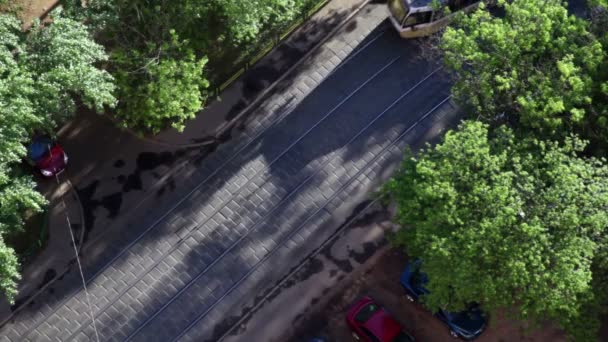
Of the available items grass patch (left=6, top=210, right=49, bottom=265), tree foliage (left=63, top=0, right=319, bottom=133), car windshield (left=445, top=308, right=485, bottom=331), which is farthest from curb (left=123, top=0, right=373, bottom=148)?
car windshield (left=445, top=308, right=485, bottom=331)

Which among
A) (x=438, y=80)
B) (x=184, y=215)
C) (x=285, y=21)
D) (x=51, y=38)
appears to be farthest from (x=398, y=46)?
(x=51, y=38)

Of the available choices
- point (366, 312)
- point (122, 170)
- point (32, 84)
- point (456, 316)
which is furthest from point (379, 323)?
point (32, 84)

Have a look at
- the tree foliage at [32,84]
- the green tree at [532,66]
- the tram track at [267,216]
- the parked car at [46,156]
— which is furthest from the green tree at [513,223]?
the parked car at [46,156]

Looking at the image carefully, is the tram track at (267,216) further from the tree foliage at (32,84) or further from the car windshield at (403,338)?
the car windshield at (403,338)

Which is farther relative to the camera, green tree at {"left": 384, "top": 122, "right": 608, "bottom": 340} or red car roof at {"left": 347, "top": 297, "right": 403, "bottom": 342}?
red car roof at {"left": 347, "top": 297, "right": 403, "bottom": 342}

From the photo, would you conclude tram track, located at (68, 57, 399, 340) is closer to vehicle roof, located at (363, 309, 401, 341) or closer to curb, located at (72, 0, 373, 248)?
curb, located at (72, 0, 373, 248)

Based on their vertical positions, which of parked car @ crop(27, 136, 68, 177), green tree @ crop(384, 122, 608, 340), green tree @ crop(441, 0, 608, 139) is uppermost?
parked car @ crop(27, 136, 68, 177)

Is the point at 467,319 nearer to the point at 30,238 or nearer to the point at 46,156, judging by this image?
the point at 30,238
